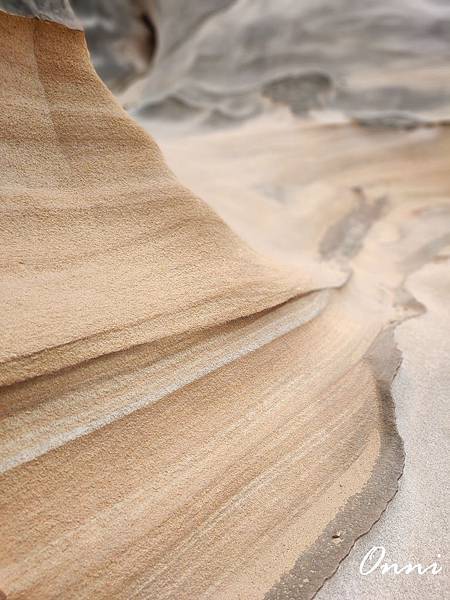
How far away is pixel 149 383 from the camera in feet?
2.92

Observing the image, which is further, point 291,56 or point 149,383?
point 291,56

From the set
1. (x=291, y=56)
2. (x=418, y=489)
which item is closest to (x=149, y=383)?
(x=418, y=489)

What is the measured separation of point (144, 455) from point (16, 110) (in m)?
0.58

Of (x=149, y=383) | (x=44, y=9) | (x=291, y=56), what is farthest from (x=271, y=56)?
(x=149, y=383)

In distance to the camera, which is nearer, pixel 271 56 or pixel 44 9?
pixel 44 9

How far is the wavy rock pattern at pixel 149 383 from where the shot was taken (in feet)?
2.53

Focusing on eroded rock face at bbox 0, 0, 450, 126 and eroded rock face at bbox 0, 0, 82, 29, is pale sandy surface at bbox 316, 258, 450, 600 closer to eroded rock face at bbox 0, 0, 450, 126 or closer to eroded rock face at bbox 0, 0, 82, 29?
eroded rock face at bbox 0, 0, 82, 29

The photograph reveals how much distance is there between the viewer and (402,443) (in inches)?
40.4

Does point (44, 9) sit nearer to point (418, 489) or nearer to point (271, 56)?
point (418, 489)

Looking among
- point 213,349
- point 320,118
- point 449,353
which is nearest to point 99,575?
point 213,349

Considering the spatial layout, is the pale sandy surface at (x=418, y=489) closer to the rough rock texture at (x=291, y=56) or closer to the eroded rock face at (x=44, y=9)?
the eroded rock face at (x=44, y=9)

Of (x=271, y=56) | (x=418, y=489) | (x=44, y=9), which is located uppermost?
(x=271, y=56)

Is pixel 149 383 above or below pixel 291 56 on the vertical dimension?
below

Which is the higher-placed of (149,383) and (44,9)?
(44,9)
